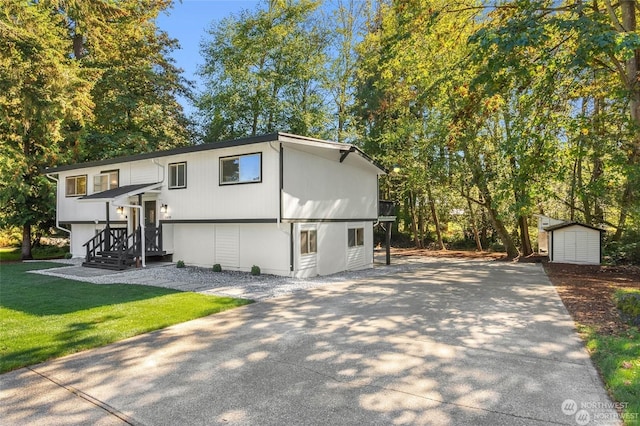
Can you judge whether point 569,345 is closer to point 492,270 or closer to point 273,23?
point 492,270

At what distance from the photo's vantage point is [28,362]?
4598 millimetres

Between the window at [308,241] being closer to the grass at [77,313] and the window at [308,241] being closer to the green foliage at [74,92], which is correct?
the grass at [77,313]

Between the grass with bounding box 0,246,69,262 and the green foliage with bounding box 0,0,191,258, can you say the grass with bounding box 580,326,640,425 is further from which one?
the grass with bounding box 0,246,69,262

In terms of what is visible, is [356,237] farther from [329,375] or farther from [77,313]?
[329,375]

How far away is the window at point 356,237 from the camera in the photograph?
575 inches

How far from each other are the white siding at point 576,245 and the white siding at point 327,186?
26.4 feet

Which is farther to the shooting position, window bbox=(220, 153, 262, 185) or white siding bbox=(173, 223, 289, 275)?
white siding bbox=(173, 223, 289, 275)

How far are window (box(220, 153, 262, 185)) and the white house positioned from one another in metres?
0.03

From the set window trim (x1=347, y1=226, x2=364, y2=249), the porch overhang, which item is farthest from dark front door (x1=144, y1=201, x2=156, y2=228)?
window trim (x1=347, y1=226, x2=364, y2=249)

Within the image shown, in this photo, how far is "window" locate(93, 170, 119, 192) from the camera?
15917mm

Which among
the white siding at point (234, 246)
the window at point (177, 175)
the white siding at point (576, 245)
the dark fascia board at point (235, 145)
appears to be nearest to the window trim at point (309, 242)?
the white siding at point (234, 246)

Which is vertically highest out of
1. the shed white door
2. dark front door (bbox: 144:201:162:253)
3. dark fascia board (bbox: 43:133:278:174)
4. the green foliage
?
the green foliage

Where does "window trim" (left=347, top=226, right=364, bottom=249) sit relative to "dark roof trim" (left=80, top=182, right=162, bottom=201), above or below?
below

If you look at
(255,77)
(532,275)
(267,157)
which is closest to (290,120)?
(255,77)
